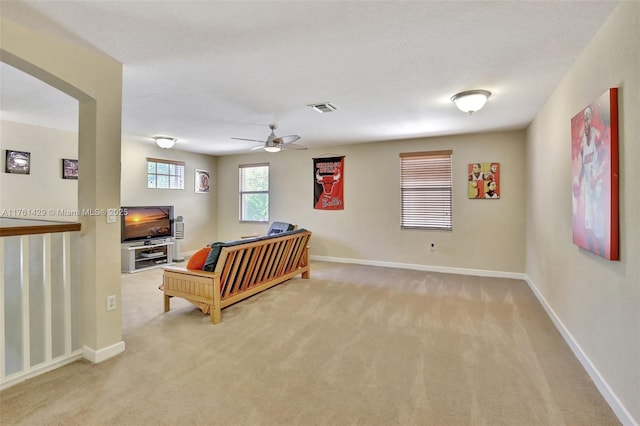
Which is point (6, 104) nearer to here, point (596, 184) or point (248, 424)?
point (248, 424)

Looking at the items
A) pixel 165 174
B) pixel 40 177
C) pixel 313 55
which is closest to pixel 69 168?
pixel 40 177

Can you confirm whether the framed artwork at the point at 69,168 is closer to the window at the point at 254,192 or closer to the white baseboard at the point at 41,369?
the window at the point at 254,192

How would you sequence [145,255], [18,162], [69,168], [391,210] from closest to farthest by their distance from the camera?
[18,162], [69,168], [145,255], [391,210]

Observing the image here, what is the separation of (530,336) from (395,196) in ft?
11.5

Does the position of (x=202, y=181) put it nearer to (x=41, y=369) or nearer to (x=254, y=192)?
(x=254, y=192)

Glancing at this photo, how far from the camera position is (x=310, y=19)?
2070 millimetres

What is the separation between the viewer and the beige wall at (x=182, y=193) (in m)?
6.15

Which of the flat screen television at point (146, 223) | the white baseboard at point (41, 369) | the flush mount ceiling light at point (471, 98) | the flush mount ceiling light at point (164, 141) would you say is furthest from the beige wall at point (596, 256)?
the flat screen television at point (146, 223)

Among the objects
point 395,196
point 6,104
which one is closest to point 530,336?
point 395,196

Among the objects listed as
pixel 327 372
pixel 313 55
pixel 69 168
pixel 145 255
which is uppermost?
pixel 313 55

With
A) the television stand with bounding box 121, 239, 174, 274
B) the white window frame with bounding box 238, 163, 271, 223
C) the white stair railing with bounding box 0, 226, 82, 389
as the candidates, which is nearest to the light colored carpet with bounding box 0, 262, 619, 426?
the white stair railing with bounding box 0, 226, 82, 389

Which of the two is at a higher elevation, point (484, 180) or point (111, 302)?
point (484, 180)

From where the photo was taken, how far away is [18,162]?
4684 mm

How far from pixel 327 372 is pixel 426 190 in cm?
429
